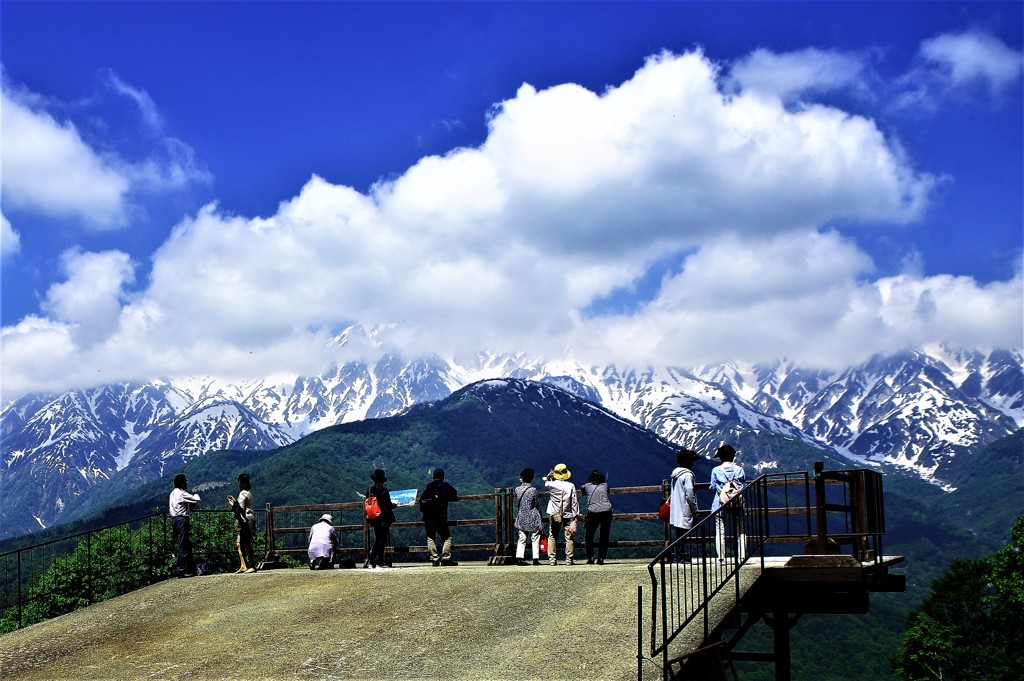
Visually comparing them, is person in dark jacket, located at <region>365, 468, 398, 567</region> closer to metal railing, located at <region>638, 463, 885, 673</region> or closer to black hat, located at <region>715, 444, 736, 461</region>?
metal railing, located at <region>638, 463, 885, 673</region>

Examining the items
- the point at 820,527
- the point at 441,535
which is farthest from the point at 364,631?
the point at 441,535

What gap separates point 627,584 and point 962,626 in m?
64.6

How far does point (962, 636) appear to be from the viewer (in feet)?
229

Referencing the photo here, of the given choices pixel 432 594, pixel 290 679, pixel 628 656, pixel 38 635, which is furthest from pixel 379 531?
pixel 628 656

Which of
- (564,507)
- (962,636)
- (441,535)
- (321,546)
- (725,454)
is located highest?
(725,454)

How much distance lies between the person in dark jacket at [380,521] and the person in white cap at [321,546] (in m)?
0.93

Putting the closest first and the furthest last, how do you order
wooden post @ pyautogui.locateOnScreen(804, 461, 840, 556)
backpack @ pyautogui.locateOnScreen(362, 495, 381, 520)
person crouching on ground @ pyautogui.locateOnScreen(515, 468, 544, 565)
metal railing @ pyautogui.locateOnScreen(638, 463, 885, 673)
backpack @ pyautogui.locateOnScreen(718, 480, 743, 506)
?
metal railing @ pyautogui.locateOnScreen(638, 463, 885, 673) < wooden post @ pyautogui.locateOnScreen(804, 461, 840, 556) < backpack @ pyautogui.locateOnScreen(718, 480, 743, 506) < person crouching on ground @ pyautogui.locateOnScreen(515, 468, 544, 565) < backpack @ pyautogui.locateOnScreen(362, 495, 381, 520)

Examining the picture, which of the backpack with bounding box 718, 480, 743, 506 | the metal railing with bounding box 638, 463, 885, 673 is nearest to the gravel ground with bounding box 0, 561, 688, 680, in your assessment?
the metal railing with bounding box 638, 463, 885, 673

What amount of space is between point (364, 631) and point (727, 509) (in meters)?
6.02

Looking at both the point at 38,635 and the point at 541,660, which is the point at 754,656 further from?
the point at 38,635

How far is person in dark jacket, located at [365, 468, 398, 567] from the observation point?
70.4 feet

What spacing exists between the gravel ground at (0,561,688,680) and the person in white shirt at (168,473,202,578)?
2.51 metres

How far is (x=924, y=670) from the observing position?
2773 inches

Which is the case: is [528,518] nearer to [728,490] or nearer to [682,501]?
[682,501]
